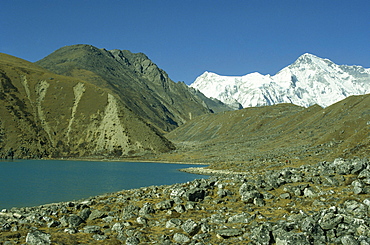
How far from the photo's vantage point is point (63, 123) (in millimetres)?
149500

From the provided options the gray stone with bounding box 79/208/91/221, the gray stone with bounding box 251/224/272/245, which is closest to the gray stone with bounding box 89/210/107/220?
the gray stone with bounding box 79/208/91/221

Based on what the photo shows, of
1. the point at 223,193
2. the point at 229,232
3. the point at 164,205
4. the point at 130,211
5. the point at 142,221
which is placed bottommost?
the point at 142,221

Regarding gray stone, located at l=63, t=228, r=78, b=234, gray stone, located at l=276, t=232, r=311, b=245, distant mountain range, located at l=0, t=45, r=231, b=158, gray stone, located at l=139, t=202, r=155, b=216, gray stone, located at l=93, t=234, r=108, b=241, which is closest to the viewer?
gray stone, located at l=276, t=232, r=311, b=245

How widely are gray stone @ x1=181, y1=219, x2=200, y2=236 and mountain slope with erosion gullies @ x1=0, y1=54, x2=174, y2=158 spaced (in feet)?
397

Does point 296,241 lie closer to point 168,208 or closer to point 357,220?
point 357,220

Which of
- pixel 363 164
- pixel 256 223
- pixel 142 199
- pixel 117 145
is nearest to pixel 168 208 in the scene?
pixel 142 199

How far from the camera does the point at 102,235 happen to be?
52.0 ft

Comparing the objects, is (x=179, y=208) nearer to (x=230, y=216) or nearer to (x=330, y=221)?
(x=230, y=216)

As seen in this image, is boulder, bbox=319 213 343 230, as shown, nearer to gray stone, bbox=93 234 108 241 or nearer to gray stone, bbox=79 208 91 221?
gray stone, bbox=93 234 108 241

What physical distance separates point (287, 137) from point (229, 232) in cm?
11583

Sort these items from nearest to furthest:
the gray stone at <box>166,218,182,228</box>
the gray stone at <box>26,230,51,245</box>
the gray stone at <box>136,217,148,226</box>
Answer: the gray stone at <box>26,230,51,245</box> < the gray stone at <box>166,218,182,228</box> < the gray stone at <box>136,217,148,226</box>

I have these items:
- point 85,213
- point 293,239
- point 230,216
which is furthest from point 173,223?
point 293,239

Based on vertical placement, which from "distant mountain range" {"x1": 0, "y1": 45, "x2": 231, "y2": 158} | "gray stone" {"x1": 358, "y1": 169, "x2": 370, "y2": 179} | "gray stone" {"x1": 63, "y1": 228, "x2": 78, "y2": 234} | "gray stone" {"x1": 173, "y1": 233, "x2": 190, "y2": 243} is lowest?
"gray stone" {"x1": 63, "y1": 228, "x2": 78, "y2": 234}

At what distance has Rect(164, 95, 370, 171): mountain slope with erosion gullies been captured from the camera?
71000mm
